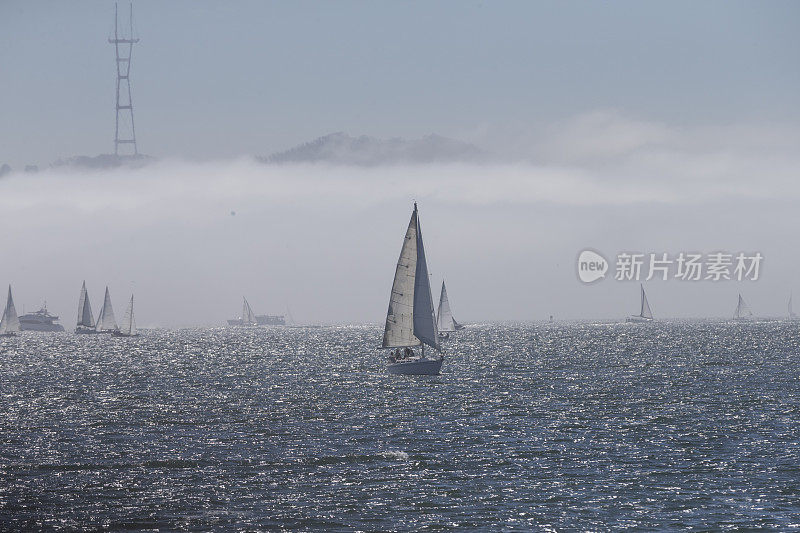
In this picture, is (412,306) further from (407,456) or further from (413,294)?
(407,456)

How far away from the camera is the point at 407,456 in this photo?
45.8 meters

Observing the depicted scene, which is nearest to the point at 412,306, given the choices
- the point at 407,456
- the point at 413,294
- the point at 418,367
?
the point at 413,294

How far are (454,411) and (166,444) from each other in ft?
68.8

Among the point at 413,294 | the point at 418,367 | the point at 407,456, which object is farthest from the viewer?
the point at 418,367

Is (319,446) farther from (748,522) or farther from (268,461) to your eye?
(748,522)

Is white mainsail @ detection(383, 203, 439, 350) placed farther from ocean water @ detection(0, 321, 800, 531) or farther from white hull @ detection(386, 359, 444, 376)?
ocean water @ detection(0, 321, 800, 531)

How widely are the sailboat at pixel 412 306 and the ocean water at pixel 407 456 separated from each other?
2811 millimetres

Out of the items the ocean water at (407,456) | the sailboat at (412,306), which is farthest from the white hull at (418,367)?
the ocean water at (407,456)

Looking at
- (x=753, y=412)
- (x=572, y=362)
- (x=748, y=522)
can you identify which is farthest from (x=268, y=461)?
(x=572, y=362)

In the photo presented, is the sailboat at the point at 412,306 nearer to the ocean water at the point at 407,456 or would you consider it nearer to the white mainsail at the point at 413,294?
the white mainsail at the point at 413,294

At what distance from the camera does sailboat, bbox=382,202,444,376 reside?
8906cm

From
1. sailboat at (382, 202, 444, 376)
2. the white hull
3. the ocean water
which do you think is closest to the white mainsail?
sailboat at (382, 202, 444, 376)

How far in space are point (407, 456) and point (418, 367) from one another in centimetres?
4752

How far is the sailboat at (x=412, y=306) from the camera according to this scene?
292 ft
